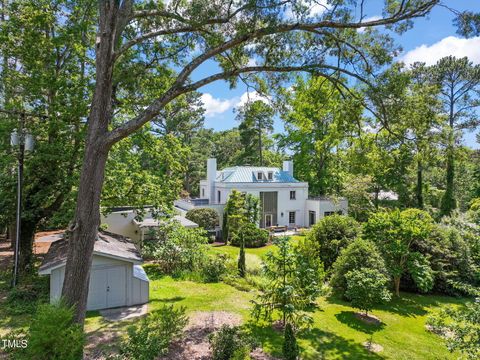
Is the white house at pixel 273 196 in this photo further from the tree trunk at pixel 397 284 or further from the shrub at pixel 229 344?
the shrub at pixel 229 344

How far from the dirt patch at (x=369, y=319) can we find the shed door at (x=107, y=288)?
8042mm

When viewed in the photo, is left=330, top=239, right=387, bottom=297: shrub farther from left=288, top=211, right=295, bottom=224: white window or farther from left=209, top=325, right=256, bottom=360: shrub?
left=288, top=211, right=295, bottom=224: white window

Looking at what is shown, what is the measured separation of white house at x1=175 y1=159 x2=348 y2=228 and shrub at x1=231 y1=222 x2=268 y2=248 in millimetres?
4837

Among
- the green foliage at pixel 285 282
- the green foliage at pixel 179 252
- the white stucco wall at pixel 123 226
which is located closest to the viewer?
the green foliage at pixel 285 282

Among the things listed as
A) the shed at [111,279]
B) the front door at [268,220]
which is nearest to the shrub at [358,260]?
the shed at [111,279]

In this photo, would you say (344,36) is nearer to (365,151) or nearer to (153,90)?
(365,151)

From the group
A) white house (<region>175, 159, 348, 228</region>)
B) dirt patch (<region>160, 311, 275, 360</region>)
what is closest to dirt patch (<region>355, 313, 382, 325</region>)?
dirt patch (<region>160, 311, 275, 360</region>)

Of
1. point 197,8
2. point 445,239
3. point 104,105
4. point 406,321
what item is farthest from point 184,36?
point 445,239

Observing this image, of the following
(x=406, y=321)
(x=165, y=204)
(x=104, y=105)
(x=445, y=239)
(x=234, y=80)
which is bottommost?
(x=406, y=321)

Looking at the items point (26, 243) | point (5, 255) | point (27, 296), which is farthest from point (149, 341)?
point (5, 255)

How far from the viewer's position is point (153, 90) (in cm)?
995

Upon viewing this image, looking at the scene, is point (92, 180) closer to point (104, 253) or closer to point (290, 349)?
point (104, 253)

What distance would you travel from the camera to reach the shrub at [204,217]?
76.3ft

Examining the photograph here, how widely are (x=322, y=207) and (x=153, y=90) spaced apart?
22428 millimetres
